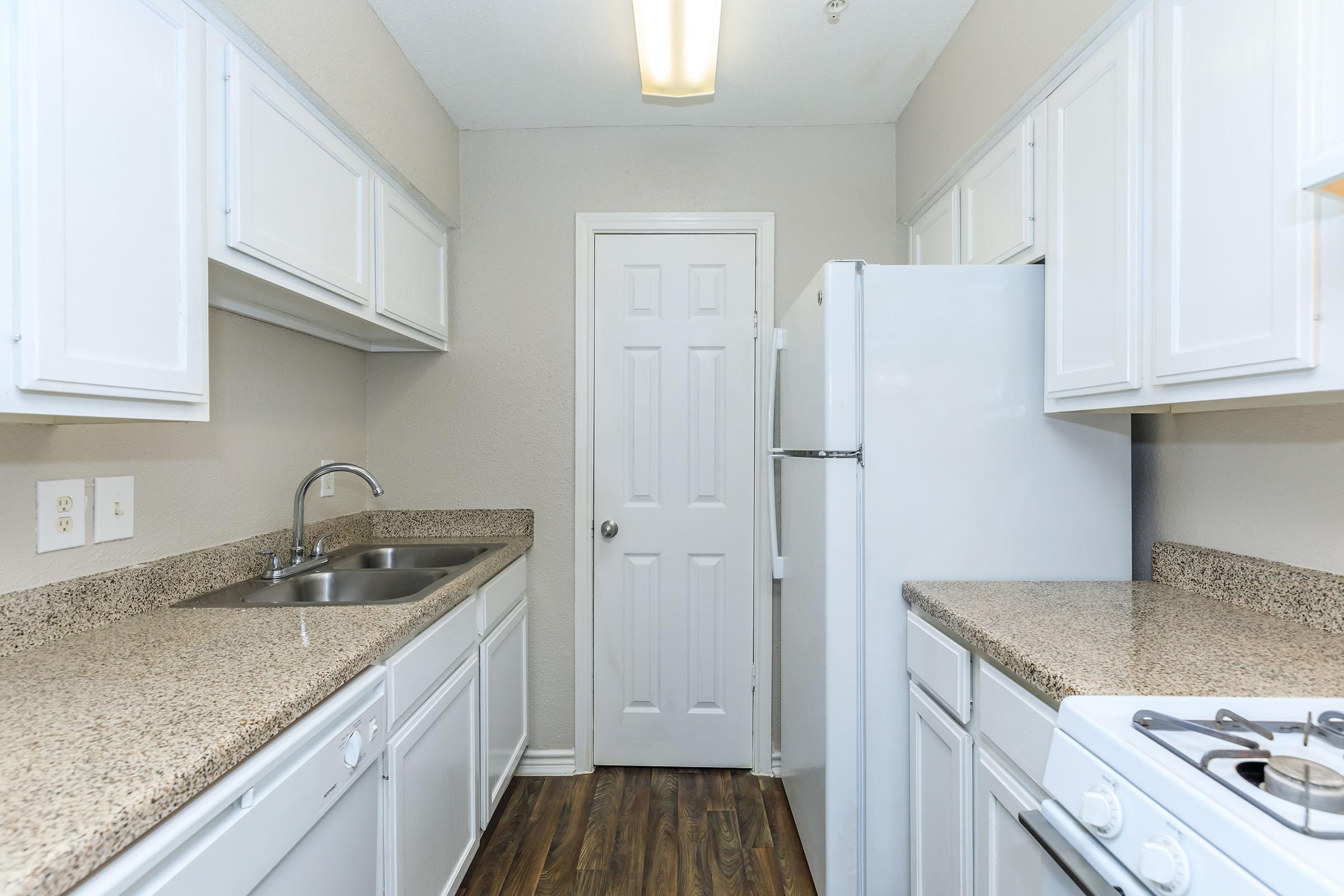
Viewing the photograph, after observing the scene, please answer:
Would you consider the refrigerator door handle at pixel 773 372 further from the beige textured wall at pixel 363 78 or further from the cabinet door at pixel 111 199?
the cabinet door at pixel 111 199

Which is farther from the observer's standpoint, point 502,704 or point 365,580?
point 502,704

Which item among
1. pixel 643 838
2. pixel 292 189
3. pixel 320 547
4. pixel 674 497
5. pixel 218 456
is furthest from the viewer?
pixel 674 497

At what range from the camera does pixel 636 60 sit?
222 centimetres

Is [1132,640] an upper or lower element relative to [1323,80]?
lower

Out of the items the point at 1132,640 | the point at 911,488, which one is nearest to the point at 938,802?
the point at 1132,640

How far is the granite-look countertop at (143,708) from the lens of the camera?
656 millimetres

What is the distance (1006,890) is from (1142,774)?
596mm

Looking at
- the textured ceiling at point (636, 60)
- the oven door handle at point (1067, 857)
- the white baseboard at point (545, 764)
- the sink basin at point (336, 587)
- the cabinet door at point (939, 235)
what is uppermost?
the textured ceiling at point (636, 60)

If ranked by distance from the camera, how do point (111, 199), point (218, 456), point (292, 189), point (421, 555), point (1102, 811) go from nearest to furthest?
point (1102, 811) → point (111, 199) → point (292, 189) → point (218, 456) → point (421, 555)

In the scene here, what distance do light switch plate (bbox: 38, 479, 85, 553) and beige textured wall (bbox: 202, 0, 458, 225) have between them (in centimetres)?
96

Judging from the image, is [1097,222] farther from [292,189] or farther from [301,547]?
[301,547]

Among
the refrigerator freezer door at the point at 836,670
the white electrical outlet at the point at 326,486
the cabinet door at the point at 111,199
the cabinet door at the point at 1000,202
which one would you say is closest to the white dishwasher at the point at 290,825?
the cabinet door at the point at 111,199

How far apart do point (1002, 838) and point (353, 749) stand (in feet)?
3.84

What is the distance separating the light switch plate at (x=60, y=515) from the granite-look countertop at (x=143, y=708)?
182 mm
